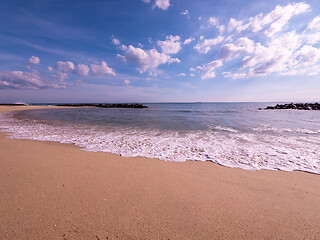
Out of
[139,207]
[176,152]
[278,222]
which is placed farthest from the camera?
[176,152]

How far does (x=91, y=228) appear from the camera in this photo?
219 cm

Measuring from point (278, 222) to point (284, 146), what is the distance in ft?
19.2

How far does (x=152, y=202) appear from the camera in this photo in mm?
2805

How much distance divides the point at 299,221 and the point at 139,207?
291cm

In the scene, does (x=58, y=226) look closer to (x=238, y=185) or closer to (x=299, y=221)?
(x=238, y=185)

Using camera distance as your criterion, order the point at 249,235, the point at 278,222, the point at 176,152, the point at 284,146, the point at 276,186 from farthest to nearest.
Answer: the point at 284,146, the point at 176,152, the point at 276,186, the point at 278,222, the point at 249,235

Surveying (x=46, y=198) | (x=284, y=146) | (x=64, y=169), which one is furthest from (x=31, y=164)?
(x=284, y=146)

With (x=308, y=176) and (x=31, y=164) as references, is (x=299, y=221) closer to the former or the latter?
(x=308, y=176)

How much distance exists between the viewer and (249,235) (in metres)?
2.16

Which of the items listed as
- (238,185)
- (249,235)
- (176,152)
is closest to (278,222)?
(249,235)

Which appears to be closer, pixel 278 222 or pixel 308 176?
pixel 278 222

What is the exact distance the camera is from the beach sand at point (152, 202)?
85.8 inches

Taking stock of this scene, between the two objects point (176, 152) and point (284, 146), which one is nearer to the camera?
point (176, 152)

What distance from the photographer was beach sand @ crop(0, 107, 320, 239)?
2.18m
